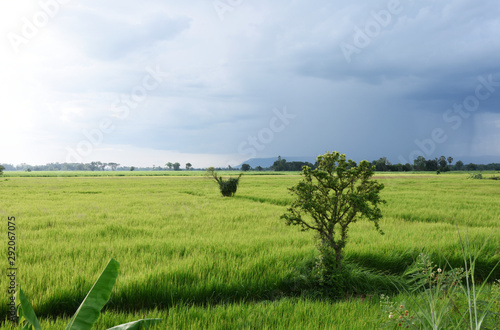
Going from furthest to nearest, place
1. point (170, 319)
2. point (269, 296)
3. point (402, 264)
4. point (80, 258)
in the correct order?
1. point (402, 264)
2. point (80, 258)
3. point (269, 296)
4. point (170, 319)

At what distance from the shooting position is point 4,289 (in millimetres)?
4230

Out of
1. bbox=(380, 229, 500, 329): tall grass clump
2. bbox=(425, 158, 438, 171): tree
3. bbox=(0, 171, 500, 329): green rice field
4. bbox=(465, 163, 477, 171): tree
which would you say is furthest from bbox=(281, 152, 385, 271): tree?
bbox=(465, 163, 477, 171): tree

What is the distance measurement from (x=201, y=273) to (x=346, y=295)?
2.60 metres

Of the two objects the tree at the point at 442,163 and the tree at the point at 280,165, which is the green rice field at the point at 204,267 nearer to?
the tree at the point at 280,165

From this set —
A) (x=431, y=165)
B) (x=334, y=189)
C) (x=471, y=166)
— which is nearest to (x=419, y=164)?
(x=431, y=165)

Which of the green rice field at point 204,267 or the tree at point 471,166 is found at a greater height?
the tree at point 471,166

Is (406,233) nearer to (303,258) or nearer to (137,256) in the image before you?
(303,258)

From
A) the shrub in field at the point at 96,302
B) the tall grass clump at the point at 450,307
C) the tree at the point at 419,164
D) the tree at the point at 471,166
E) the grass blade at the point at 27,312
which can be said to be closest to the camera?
the tall grass clump at the point at 450,307

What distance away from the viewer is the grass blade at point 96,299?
6.78 ft

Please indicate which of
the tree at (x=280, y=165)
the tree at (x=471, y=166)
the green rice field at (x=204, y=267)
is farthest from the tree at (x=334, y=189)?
the tree at (x=471, y=166)

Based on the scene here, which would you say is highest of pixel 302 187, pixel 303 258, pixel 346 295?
pixel 302 187

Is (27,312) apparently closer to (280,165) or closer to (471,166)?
(280,165)

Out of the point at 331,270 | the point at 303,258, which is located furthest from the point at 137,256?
A: the point at 331,270

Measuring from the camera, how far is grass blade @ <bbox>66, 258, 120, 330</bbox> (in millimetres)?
2066
